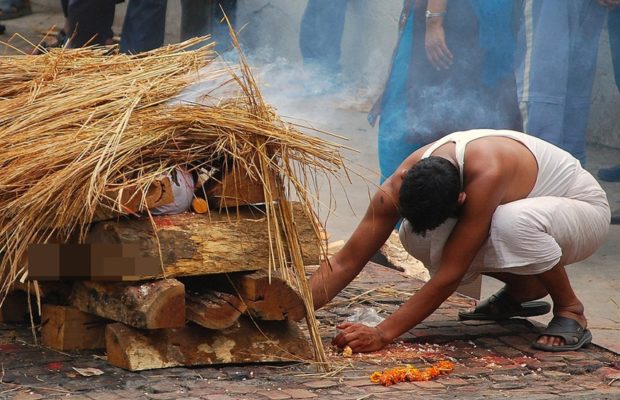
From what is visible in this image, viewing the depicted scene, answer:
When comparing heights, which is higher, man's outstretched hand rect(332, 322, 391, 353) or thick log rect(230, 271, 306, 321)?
thick log rect(230, 271, 306, 321)

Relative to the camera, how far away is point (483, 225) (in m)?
4.50

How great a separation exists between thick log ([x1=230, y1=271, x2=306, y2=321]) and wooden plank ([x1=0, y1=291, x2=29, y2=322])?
96 cm

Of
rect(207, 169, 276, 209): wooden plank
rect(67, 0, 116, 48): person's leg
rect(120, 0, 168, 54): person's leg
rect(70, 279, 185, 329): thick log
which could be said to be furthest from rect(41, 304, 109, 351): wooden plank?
rect(120, 0, 168, 54): person's leg

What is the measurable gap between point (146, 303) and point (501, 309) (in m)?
1.81

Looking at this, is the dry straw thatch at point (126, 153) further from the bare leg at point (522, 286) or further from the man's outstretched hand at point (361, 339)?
the bare leg at point (522, 286)

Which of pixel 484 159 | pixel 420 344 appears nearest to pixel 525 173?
pixel 484 159

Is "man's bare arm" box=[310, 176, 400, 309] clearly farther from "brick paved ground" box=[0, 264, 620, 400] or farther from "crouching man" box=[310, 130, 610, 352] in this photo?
"brick paved ground" box=[0, 264, 620, 400]

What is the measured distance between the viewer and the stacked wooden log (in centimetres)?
402

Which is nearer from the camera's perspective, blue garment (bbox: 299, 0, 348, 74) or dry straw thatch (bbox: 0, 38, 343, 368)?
dry straw thatch (bbox: 0, 38, 343, 368)

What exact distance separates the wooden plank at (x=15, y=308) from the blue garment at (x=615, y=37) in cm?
441

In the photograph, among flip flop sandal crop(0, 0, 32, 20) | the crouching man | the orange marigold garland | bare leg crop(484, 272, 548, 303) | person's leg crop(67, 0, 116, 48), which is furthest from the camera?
flip flop sandal crop(0, 0, 32, 20)

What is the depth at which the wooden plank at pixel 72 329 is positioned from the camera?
14.1 ft

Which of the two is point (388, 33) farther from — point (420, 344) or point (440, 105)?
point (420, 344)

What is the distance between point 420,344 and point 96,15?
5507mm
